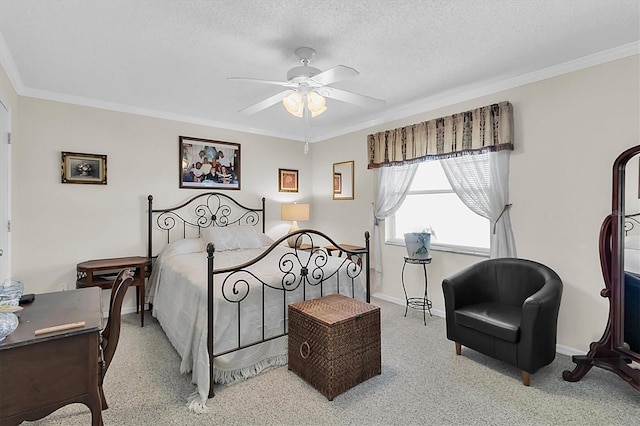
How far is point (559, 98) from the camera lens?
114 inches

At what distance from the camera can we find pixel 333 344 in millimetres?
2172

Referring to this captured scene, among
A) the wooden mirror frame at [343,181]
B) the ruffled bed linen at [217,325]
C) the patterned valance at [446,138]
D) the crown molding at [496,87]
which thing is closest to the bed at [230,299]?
the ruffled bed linen at [217,325]

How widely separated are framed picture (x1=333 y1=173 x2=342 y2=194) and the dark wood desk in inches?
156

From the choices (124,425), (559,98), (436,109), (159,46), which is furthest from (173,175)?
(559,98)

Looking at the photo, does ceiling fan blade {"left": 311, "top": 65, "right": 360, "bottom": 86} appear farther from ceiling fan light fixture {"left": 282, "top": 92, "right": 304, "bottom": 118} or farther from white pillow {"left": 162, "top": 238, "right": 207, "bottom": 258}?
white pillow {"left": 162, "top": 238, "right": 207, "bottom": 258}

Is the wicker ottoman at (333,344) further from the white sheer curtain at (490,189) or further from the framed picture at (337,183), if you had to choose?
the framed picture at (337,183)

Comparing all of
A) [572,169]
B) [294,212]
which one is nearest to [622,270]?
[572,169]

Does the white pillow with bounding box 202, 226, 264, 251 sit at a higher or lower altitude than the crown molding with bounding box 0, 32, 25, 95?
lower

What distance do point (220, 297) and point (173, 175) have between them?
2.64 meters

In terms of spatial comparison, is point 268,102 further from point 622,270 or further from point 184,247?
point 622,270

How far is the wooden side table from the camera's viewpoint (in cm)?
338

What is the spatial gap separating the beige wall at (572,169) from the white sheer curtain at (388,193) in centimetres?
118

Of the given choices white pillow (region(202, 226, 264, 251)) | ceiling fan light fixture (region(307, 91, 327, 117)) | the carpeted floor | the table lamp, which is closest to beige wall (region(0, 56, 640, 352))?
the table lamp

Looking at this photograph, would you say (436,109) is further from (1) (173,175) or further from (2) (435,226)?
(1) (173,175)
